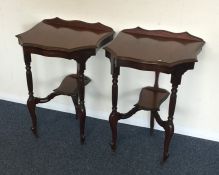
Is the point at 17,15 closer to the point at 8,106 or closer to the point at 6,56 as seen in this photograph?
the point at 6,56

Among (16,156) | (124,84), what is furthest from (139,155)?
(16,156)

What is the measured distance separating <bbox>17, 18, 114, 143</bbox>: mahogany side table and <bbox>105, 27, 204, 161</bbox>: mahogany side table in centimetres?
12

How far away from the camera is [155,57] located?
72.6 inches

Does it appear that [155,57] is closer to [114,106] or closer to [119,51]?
[119,51]

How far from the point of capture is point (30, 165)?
2.12 metres

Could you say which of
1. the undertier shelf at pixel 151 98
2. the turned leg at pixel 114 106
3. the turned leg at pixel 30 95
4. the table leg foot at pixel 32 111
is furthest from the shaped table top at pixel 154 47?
the table leg foot at pixel 32 111

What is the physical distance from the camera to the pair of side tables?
1846 mm

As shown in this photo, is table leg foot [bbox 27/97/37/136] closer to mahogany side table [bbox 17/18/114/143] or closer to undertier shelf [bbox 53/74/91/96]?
mahogany side table [bbox 17/18/114/143]

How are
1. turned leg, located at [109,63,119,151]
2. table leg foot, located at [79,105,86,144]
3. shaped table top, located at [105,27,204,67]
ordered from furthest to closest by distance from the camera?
table leg foot, located at [79,105,86,144] → turned leg, located at [109,63,119,151] → shaped table top, located at [105,27,204,67]

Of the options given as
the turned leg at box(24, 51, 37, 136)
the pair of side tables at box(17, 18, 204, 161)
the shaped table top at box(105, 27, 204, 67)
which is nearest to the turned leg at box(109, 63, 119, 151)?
the pair of side tables at box(17, 18, 204, 161)

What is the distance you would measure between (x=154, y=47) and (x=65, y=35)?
1.82 feet

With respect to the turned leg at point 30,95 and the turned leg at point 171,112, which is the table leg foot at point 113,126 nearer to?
the turned leg at point 171,112

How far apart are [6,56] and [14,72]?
0.14m

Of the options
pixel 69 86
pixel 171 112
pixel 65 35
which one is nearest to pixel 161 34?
pixel 171 112
